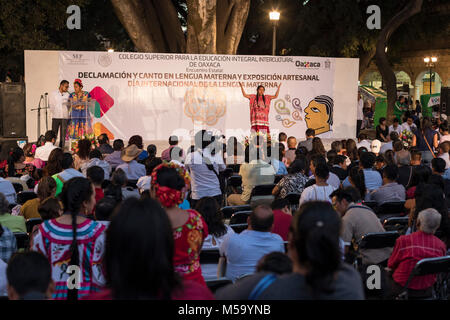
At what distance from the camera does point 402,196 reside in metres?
7.48

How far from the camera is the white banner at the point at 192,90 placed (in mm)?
16328

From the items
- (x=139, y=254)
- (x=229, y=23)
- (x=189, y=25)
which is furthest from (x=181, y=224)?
(x=229, y=23)

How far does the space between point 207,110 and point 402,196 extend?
10.1m

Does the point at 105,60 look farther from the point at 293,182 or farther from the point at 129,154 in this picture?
the point at 293,182

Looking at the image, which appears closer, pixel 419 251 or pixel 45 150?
pixel 419 251

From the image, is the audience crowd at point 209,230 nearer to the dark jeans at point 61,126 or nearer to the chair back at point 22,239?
the chair back at point 22,239

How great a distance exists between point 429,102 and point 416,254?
2001 centimetres

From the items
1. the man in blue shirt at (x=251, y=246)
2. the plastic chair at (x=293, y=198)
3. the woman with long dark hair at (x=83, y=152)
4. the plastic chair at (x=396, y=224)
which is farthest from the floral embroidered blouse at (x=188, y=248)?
the woman with long dark hair at (x=83, y=152)

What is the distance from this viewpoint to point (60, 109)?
1416 centimetres

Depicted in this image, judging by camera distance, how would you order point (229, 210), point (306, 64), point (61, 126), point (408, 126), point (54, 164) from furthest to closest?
point (306, 64) → point (408, 126) → point (61, 126) → point (54, 164) → point (229, 210)

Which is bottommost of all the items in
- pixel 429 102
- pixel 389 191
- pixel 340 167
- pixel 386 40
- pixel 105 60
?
pixel 389 191

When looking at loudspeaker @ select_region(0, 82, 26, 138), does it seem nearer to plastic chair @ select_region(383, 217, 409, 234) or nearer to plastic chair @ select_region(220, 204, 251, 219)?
plastic chair @ select_region(220, 204, 251, 219)

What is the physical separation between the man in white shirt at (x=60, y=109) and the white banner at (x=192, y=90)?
1938 mm

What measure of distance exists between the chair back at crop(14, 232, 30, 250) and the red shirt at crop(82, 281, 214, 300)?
3.12m
